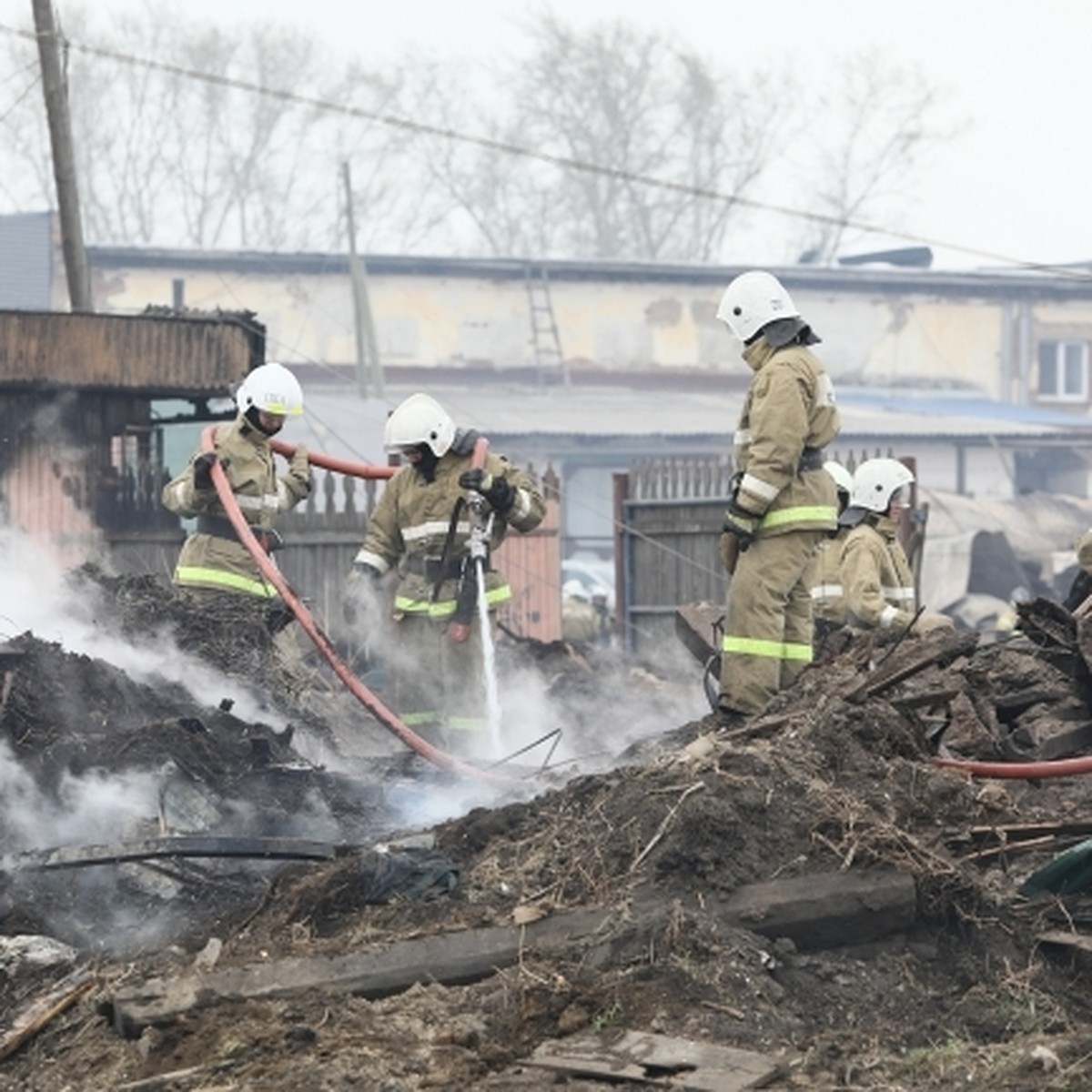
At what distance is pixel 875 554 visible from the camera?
1166 cm

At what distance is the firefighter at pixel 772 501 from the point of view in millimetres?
8625

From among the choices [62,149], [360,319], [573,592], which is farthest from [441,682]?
[360,319]

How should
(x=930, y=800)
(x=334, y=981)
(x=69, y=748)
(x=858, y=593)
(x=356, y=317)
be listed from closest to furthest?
(x=334, y=981), (x=930, y=800), (x=69, y=748), (x=858, y=593), (x=356, y=317)

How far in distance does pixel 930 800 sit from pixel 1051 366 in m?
44.9

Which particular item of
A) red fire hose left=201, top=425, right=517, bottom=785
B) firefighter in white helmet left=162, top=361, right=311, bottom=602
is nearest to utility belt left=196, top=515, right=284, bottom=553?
firefighter in white helmet left=162, top=361, right=311, bottom=602

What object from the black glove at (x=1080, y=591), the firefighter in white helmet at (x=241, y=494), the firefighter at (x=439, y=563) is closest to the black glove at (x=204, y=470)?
the firefighter in white helmet at (x=241, y=494)

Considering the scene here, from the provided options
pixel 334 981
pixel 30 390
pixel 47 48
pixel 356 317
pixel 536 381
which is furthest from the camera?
pixel 536 381

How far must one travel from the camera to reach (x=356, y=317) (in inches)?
1574

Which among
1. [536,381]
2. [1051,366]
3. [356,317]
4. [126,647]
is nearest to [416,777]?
[126,647]

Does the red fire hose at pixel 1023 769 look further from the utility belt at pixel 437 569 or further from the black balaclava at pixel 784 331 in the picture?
the utility belt at pixel 437 569

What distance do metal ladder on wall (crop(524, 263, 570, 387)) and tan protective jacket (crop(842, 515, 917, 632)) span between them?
108 ft

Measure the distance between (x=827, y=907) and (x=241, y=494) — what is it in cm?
671

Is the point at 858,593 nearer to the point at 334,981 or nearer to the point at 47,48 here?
the point at 334,981

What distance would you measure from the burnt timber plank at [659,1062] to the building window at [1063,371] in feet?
151
